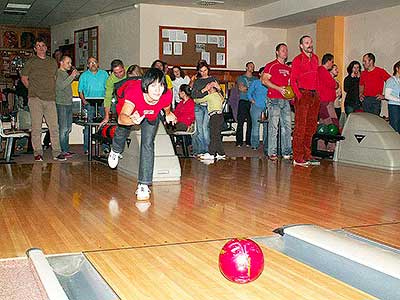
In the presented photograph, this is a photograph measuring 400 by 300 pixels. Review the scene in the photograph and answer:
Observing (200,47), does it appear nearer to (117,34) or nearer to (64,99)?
(117,34)

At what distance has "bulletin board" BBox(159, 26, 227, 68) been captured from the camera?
33.3 feet

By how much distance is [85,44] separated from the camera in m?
11.7

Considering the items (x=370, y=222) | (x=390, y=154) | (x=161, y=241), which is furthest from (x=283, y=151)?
(x=161, y=241)

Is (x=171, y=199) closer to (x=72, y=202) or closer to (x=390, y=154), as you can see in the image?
(x=72, y=202)

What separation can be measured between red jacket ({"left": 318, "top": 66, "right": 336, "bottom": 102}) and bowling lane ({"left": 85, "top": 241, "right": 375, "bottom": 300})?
4.07 metres

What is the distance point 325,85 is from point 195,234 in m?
4.02

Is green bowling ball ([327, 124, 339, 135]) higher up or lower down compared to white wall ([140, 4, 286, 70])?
lower down

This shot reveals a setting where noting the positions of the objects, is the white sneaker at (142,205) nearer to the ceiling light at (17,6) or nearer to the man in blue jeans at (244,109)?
the man in blue jeans at (244,109)

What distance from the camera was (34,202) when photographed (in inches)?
160

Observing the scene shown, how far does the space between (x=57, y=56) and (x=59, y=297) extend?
26.9ft

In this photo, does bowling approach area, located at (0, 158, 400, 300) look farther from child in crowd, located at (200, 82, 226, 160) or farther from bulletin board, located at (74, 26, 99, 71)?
bulletin board, located at (74, 26, 99, 71)

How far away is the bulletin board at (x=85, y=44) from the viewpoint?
37.1ft

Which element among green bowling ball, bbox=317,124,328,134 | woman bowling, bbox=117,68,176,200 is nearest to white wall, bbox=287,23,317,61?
green bowling ball, bbox=317,124,328,134

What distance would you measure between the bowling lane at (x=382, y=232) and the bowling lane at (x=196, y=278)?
684 mm
